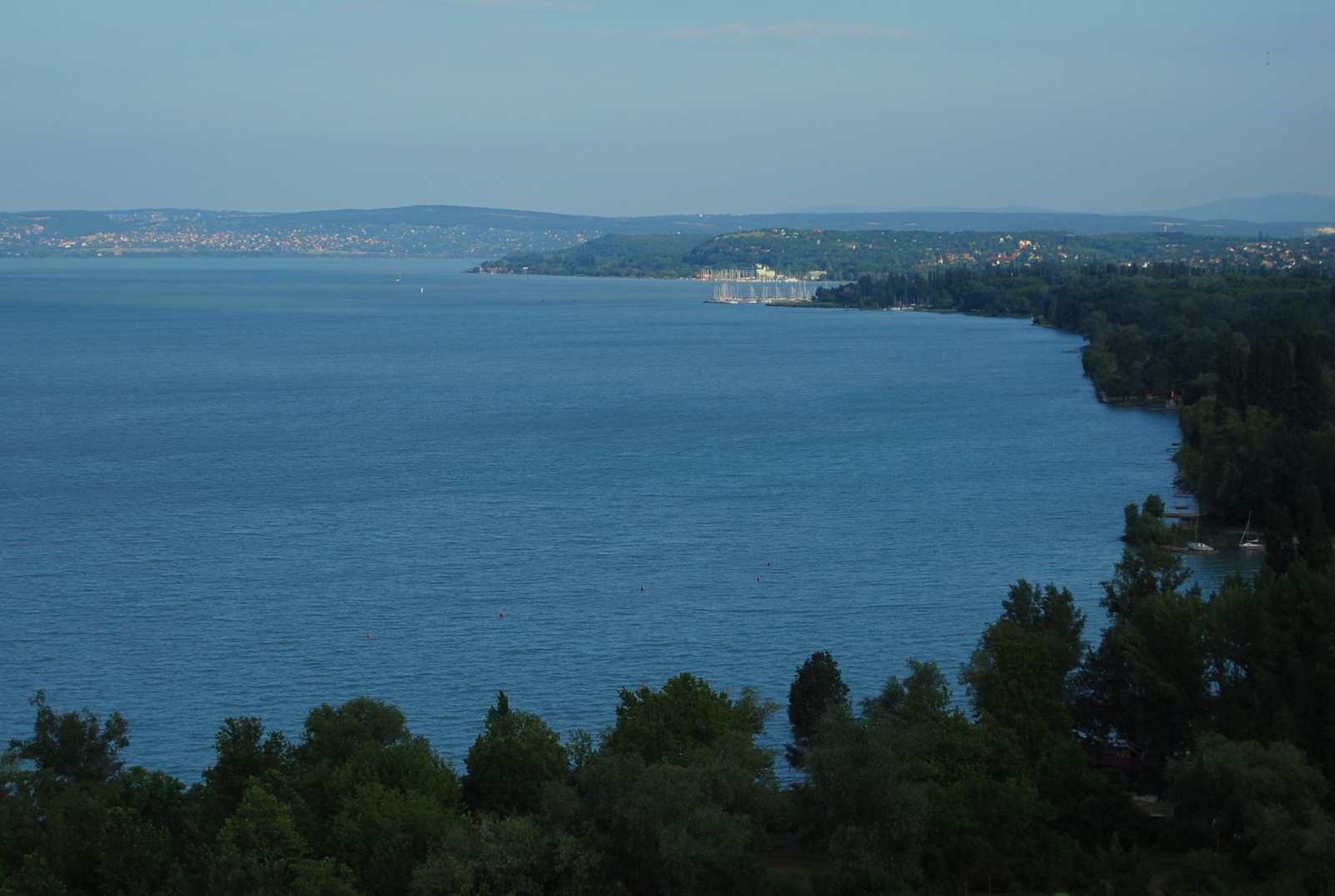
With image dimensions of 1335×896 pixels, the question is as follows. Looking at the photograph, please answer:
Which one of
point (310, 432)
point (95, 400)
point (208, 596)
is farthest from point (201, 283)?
point (208, 596)

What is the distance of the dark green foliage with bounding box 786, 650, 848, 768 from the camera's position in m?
15.2

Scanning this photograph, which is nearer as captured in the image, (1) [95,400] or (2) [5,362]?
(1) [95,400]

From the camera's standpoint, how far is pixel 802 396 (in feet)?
166

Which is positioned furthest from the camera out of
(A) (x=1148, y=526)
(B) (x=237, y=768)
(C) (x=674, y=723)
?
(A) (x=1148, y=526)

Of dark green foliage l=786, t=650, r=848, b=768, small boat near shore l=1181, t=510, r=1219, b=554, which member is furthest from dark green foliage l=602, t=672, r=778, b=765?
small boat near shore l=1181, t=510, r=1219, b=554

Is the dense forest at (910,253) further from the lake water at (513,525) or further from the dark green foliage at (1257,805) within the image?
the dark green foliage at (1257,805)

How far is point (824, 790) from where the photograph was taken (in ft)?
39.8

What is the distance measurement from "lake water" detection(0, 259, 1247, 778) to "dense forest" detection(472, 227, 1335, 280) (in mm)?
103178

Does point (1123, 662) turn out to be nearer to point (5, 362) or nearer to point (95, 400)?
point (95, 400)

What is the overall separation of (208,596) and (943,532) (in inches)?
560

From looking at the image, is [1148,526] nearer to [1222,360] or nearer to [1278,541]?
[1278,541]

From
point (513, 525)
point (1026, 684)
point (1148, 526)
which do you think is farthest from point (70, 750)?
point (1148, 526)

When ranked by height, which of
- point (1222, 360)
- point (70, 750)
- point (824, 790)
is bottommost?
point (70, 750)

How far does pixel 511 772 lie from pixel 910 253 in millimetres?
168200
